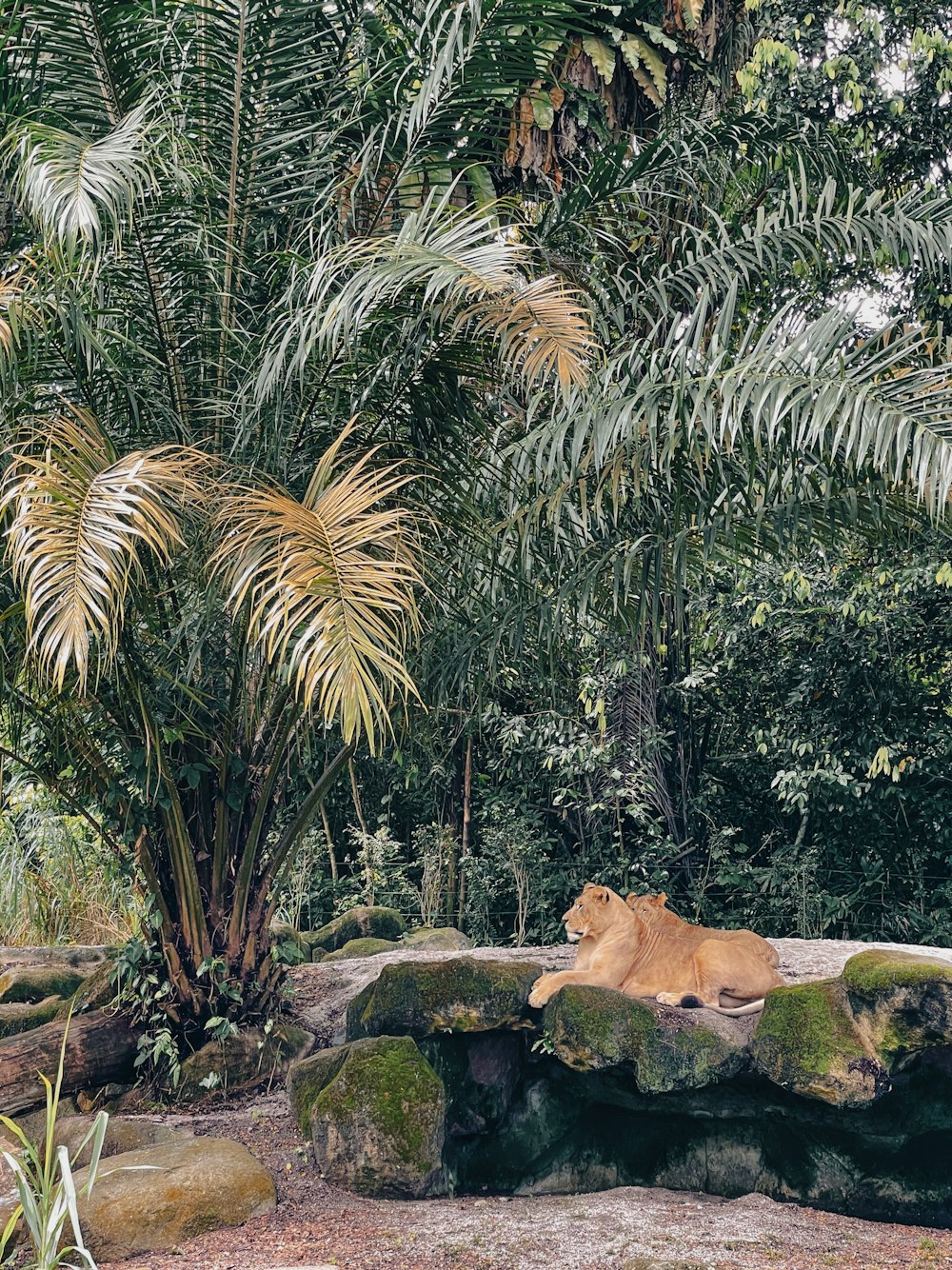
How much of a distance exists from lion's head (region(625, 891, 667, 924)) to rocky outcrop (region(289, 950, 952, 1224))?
53 centimetres

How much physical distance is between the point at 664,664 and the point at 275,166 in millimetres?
5402

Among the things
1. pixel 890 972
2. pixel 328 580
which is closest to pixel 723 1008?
pixel 890 972

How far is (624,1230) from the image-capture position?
4.16m

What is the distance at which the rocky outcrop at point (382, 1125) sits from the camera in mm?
4523

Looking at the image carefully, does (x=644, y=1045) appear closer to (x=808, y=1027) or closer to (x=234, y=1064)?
(x=808, y=1027)

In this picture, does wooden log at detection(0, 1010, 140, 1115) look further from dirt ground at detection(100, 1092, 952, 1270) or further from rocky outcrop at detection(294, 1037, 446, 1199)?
rocky outcrop at detection(294, 1037, 446, 1199)

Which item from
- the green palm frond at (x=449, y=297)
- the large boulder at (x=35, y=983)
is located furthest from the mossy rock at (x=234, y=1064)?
the green palm frond at (x=449, y=297)

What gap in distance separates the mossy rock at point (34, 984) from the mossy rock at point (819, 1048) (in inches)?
173

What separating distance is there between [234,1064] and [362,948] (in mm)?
2806

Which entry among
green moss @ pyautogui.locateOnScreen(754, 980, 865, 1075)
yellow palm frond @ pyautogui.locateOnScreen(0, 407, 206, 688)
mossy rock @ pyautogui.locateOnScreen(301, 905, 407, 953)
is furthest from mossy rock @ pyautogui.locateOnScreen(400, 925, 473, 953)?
yellow palm frond @ pyautogui.locateOnScreen(0, 407, 206, 688)

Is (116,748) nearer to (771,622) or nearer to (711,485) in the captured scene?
(711,485)

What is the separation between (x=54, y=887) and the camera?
28.5 ft

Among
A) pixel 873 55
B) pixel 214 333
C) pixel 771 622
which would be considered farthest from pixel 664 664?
pixel 214 333

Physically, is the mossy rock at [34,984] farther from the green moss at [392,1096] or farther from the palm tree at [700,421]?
the palm tree at [700,421]
